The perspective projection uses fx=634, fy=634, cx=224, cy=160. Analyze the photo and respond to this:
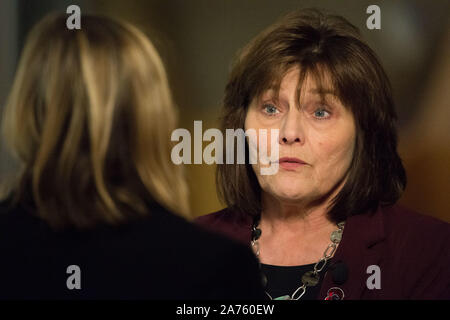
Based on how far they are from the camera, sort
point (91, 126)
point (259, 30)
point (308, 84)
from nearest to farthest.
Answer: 1. point (91, 126)
2. point (308, 84)
3. point (259, 30)

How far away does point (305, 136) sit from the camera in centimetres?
146

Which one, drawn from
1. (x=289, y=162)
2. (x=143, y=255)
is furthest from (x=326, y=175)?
(x=143, y=255)

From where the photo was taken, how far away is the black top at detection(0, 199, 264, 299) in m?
1.05

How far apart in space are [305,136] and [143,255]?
0.55 metres

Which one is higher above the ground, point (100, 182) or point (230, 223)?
point (100, 182)

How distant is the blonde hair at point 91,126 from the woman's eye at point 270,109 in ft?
1.36

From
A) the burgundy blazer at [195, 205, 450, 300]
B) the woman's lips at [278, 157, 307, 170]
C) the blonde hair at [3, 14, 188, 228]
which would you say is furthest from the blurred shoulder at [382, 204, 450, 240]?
the blonde hair at [3, 14, 188, 228]

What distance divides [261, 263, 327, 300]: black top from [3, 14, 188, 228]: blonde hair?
44cm

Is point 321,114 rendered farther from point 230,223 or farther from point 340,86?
point 230,223

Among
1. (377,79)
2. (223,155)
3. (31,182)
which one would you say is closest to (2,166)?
(31,182)

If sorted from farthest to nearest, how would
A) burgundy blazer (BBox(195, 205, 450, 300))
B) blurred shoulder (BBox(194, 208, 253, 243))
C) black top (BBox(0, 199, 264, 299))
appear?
blurred shoulder (BBox(194, 208, 253, 243)), burgundy blazer (BBox(195, 205, 450, 300)), black top (BBox(0, 199, 264, 299))
